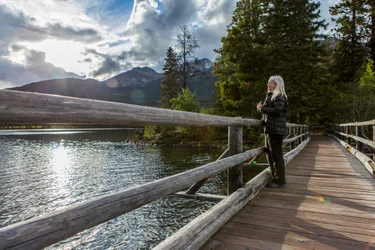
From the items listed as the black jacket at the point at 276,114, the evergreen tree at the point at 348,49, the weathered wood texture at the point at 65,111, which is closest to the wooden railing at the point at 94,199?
the weathered wood texture at the point at 65,111

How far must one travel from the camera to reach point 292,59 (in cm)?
2205

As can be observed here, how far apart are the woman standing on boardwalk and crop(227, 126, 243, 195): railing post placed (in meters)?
0.76

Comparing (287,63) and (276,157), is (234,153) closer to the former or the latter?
(276,157)

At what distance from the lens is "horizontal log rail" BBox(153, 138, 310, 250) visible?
1899 millimetres

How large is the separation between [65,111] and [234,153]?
2.70 meters

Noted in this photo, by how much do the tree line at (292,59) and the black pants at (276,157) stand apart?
18.7 m

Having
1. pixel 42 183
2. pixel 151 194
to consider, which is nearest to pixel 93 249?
pixel 151 194

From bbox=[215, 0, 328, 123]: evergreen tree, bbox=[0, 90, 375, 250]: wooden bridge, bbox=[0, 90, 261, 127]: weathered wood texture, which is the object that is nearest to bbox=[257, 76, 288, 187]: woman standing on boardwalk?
bbox=[0, 90, 375, 250]: wooden bridge

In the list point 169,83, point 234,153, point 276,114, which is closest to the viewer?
point 234,153

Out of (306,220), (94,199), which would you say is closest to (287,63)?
(306,220)

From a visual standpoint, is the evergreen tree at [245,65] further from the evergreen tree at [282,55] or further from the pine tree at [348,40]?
the pine tree at [348,40]

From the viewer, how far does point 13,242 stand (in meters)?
1.04

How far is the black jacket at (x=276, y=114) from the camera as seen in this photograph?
401cm

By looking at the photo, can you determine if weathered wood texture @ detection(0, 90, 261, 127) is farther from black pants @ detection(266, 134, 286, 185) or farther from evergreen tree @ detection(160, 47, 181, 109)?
evergreen tree @ detection(160, 47, 181, 109)
